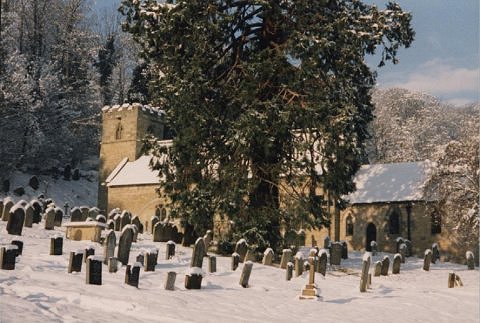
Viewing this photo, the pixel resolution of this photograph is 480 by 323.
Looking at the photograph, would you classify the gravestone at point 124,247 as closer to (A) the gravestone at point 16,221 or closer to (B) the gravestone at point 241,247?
(A) the gravestone at point 16,221

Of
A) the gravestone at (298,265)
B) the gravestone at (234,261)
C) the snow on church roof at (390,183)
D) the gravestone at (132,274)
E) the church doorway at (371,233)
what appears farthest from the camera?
the church doorway at (371,233)

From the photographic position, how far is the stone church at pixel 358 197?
31016mm

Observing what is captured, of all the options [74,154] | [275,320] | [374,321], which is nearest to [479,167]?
[374,321]

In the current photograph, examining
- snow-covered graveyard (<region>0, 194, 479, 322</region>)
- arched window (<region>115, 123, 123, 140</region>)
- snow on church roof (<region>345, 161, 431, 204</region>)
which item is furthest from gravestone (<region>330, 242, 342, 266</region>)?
arched window (<region>115, 123, 123, 140</region>)

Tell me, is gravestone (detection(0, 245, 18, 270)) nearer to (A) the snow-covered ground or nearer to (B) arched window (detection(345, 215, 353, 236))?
(A) the snow-covered ground

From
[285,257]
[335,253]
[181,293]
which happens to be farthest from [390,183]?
[181,293]

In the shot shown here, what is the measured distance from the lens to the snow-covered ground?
25.3 feet

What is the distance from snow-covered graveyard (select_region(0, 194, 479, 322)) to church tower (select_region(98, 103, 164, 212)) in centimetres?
2390

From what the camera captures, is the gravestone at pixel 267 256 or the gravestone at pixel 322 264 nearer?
the gravestone at pixel 267 256

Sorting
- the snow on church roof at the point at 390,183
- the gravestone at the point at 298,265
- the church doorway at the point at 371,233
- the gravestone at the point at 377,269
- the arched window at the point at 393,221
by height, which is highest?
the snow on church roof at the point at 390,183

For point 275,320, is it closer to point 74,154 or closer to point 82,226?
point 82,226

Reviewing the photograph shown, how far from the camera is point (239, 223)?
1838 centimetres

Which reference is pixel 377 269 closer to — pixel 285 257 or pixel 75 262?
pixel 285 257

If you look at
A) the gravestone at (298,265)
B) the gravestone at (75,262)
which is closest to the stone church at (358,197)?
the gravestone at (298,265)
